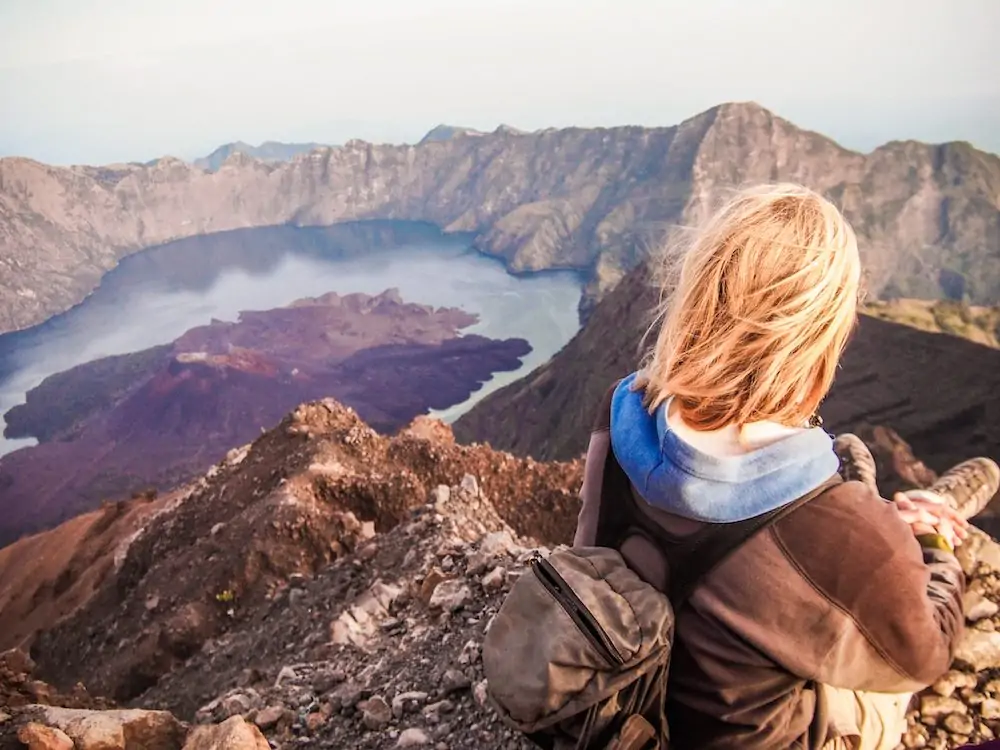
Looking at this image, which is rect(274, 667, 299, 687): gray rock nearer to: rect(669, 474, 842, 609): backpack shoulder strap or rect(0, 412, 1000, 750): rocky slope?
rect(0, 412, 1000, 750): rocky slope

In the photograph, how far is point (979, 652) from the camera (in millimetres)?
3658

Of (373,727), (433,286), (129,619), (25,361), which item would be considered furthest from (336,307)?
(373,727)

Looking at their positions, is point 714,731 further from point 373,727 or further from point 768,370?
point 373,727

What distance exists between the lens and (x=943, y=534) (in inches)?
95.2

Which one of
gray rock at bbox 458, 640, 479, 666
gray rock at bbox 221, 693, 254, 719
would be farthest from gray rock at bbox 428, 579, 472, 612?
gray rock at bbox 221, 693, 254, 719

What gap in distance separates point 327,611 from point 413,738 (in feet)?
11.3

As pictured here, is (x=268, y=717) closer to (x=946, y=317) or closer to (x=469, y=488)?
(x=469, y=488)

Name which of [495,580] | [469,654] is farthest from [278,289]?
[469,654]

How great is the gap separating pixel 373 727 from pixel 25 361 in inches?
4351

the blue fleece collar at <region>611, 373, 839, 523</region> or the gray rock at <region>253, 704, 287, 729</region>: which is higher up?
the blue fleece collar at <region>611, 373, 839, 523</region>

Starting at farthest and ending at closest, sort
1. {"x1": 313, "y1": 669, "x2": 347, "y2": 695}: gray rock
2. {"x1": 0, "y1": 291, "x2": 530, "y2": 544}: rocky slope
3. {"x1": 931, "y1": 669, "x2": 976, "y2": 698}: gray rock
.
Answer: {"x1": 0, "y1": 291, "x2": 530, "y2": 544}: rocky slope → {"x1": 313, "y1": 669, "x2": 347, "y2": 695}: gray rock → {"x1": 931, "y1": 669, "x2": 976, "y2": 698}: gray rock

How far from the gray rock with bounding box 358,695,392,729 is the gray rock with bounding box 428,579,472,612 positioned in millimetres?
1197

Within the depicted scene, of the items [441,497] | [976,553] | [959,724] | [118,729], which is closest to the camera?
[959,724]

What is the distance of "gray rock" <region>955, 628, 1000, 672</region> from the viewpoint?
11.9 feet
